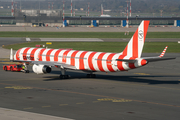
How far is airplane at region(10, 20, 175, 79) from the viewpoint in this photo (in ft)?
139

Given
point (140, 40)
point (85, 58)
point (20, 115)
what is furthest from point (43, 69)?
point (20, 115)

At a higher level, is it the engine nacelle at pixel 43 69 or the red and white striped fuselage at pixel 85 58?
the red and white striped fuselage at pixel 85 58

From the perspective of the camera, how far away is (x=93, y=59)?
45969 mm

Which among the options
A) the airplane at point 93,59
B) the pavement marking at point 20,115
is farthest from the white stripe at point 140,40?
the pavement marking at point 20,115

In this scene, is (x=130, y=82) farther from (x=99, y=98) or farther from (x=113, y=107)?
(x=113, y=107)

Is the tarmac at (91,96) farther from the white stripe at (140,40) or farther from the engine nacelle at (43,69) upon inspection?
the white stripe at (140,40)

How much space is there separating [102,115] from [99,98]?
7410 mm

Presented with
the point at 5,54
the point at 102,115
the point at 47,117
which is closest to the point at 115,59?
the point at 102,115

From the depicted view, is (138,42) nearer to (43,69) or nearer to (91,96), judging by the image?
(91,96)

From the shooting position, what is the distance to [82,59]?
47656 mm

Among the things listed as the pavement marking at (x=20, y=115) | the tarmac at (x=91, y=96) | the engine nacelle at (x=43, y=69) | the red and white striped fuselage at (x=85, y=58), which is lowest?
the tarmac at (x=91, y=96)

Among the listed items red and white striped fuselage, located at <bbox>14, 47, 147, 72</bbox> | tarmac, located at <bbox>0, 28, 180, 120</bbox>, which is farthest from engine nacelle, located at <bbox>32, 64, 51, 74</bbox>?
red and white striped fuselage, located at <bbox>14, 47, 147, 72</bbox>

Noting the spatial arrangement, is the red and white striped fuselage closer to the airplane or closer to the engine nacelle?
the airplane

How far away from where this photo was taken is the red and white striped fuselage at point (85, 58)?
42969 millimetres
